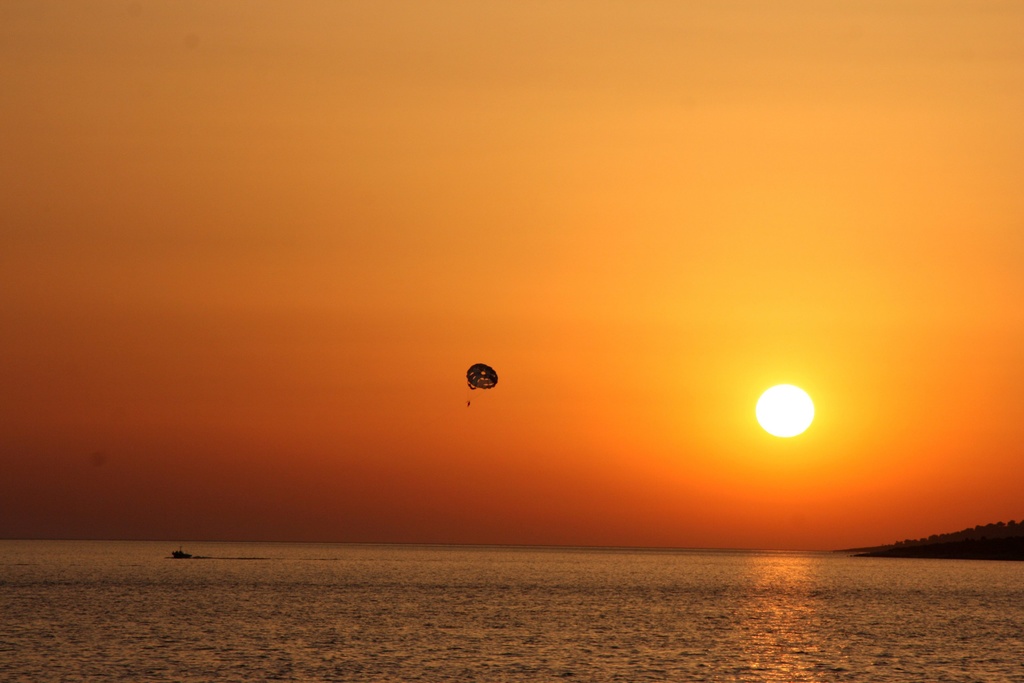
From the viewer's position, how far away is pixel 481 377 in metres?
109

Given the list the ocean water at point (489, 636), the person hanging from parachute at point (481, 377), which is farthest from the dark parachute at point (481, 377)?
the ocean water at point (489, 636)

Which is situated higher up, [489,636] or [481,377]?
[481,377]

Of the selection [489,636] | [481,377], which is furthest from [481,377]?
[489,636]

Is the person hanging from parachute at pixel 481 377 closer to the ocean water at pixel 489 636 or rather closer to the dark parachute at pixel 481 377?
the dark parachute at pixel 481 377

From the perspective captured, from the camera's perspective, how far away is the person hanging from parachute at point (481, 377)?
107438mm

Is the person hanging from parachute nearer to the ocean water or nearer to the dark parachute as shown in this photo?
the dark parachute

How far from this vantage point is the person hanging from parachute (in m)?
107

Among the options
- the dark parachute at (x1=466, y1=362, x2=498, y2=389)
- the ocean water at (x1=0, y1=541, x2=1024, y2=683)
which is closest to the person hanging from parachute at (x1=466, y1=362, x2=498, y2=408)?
the dark parachute at (x1=466, y1=362, x2=498, y2=389)

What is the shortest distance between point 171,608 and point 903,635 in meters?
63.7

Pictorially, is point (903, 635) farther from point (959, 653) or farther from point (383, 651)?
point (383, 651)

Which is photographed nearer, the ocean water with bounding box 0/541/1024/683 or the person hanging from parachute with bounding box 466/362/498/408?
the ocean water with bounding box 0/541/1024/683

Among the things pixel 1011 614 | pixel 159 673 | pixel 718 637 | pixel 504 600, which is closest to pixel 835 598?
pixel 1011 614

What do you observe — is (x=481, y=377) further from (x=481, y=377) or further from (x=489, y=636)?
(x=489, y=636)

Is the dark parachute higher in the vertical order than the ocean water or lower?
higher
